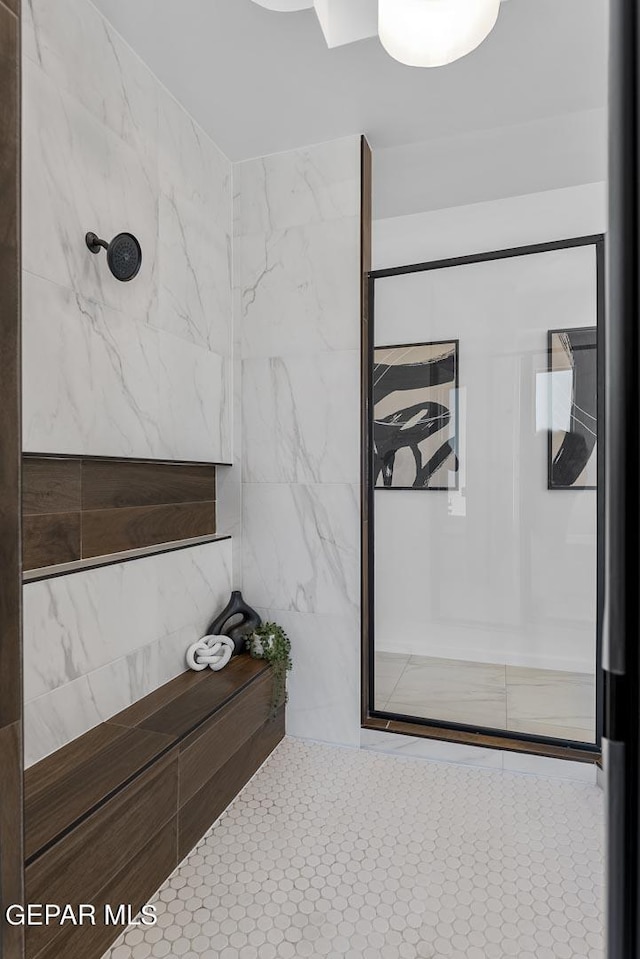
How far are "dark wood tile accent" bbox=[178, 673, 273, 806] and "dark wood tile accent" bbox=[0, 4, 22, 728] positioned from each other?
1.17 metres

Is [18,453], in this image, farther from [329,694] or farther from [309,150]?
[309,150]

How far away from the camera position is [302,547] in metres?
2.33

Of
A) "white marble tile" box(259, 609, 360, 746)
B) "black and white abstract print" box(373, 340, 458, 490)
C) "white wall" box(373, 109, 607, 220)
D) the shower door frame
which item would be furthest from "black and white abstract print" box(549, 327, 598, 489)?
"white marble tile" box(259, 609, 360, 746)

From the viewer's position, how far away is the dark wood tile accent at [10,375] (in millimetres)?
529

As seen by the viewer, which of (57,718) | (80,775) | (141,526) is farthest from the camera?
(141,526)

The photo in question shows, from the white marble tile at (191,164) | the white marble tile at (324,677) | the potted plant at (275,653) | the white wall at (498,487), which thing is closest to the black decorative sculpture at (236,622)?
the potted plant at (275,653)

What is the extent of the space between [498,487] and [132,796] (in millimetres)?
1506

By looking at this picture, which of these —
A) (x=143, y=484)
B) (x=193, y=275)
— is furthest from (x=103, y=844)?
(x=193, y=275)

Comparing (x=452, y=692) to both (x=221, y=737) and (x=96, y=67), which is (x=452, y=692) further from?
(x=96, y=67)

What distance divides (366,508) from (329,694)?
78 cm

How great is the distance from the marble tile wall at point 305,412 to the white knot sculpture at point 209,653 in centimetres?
29

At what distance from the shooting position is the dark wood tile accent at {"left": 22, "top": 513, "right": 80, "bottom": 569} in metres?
1.47

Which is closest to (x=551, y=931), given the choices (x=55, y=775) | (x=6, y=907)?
(x=55, y=775)

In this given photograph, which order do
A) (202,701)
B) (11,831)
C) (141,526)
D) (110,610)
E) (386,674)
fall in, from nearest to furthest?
1. (11,831)
2. (110,610)
3. (202,701)
4. (141,526)
5. (386,674)
